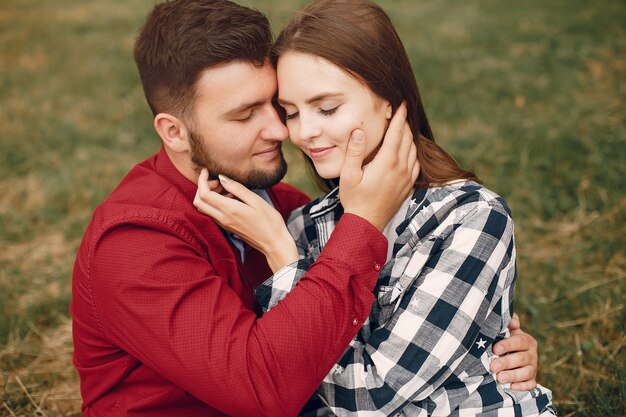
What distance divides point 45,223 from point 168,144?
3171 millimetres

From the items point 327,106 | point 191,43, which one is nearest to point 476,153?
point 327,106

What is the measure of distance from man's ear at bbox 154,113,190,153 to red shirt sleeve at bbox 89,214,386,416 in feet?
2.02

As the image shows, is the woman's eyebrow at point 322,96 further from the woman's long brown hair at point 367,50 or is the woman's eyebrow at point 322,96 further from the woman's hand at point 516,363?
the woman's hand at point 516,363

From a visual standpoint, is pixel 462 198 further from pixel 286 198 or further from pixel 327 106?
pixel 286 198

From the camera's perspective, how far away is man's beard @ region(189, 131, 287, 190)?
2.65m

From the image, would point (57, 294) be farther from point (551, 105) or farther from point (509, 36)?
point (509, 36)

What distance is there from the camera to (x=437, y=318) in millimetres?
2092

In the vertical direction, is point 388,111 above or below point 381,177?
above

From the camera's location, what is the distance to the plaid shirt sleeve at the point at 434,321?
2084 mm

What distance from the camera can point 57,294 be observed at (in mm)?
4355

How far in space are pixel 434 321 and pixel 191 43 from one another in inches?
59.4

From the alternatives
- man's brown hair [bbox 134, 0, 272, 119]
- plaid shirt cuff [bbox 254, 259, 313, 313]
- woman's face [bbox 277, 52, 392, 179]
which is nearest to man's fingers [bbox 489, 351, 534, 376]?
plaid shirt cuff [bbox 254, 259, 313, 313]

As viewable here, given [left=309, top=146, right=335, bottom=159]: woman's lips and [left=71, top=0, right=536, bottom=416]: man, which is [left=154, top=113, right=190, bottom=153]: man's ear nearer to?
[left=71, top=0, right=536, bottom=416]: man

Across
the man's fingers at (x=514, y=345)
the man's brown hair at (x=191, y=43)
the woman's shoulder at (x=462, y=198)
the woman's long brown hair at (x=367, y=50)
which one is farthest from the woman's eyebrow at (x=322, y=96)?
the man's fingers at (x=514, y=345)
